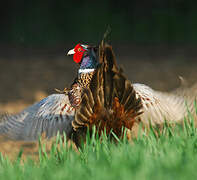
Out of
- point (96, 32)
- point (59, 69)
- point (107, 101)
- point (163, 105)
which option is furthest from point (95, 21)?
point (107, 101)

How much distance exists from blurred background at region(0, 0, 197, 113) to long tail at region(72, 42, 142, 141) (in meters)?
6.68

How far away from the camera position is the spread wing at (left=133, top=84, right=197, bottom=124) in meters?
3.09

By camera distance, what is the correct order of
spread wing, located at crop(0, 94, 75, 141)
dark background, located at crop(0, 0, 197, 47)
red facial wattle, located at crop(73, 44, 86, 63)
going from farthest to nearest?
1. dark background, located at crop(0, 0, 197, 47)
2. red facial wattle, located at crop(73, 44, 86, 63)
3. spread wing, located at crop(0, 94, 75, 141)

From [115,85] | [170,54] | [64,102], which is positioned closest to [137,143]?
[115,85]

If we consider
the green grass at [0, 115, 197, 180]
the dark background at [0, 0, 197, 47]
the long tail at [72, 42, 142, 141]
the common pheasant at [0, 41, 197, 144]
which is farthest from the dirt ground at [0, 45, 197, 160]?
the green grass at [0, 115, 197, 180]

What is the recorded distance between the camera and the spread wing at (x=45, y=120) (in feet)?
10.1

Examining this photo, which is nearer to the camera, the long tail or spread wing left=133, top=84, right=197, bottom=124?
the long tail

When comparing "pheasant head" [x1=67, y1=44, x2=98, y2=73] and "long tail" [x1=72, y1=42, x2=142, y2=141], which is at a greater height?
"pheasant head" [x1=67, y1=44, x2=98, y2=73]

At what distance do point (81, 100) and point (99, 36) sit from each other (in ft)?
28.2

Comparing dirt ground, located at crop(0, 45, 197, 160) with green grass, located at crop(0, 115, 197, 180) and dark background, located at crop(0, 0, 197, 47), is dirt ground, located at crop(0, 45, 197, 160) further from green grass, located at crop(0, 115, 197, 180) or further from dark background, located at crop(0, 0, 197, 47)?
green grass, located at crop(0, 115, 197, 180)

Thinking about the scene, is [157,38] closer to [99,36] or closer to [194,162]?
[99,36]

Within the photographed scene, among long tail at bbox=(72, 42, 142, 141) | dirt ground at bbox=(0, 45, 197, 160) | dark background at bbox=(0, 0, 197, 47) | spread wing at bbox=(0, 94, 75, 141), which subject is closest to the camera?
long tail at bbox=(72, 42, 142, 141)

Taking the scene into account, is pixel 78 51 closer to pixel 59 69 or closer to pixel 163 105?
pixel 163 105

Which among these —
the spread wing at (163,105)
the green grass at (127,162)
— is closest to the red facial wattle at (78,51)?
the spread wing at (163,105)
